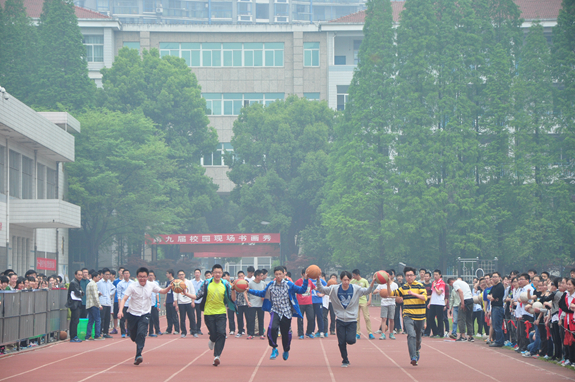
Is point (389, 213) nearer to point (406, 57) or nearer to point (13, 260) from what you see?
point (406, 57)

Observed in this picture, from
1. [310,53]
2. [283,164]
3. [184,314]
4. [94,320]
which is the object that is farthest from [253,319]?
[310,53]

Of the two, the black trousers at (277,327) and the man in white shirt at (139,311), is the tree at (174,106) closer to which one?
the man in white shirt at (139,311)

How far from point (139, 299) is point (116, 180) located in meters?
34.0

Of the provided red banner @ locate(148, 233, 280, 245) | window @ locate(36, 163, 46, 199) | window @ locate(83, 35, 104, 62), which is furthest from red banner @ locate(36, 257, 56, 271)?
window @ locate(83, 35, 104, 62)

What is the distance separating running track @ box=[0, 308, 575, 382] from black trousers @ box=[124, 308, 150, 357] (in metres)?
0.43

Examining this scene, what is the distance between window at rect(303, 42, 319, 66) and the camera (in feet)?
230

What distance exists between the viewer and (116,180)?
1875 inches

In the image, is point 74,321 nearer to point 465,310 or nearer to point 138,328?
point 138,328

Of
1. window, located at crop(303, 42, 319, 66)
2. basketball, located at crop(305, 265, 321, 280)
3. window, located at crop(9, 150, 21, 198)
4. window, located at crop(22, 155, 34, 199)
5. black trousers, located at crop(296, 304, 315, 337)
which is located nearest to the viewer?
basketball, located at crop(305, 265, 321, 280)

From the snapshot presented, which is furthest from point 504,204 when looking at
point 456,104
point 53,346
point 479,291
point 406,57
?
point 53,346

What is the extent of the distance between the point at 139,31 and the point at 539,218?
42.0 metres

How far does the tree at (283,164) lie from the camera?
58812 mm

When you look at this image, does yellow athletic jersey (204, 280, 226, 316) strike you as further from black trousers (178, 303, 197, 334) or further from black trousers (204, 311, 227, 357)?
black trousers (178, 303, 197, 334)

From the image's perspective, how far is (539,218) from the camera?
4166 cm
